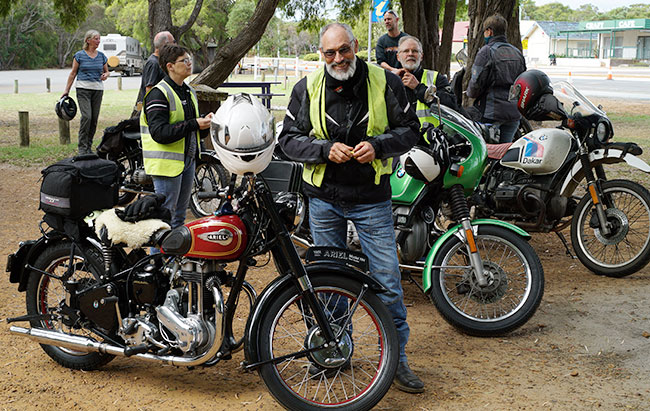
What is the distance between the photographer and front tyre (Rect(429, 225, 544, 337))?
17.2 feet

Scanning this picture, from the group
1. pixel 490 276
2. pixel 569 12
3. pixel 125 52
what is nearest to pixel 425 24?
→ pixel 490 276

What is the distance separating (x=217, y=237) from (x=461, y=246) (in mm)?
2043

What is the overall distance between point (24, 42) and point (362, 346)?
67.3m

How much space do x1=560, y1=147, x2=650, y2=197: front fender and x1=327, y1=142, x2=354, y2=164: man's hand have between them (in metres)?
3.39

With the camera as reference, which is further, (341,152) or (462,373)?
(462,373)

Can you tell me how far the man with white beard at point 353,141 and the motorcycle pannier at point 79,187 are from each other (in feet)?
3.70

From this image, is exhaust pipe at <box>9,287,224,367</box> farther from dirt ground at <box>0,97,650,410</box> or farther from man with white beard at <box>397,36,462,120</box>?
man with white beard at <box>397,36,462,120</box>

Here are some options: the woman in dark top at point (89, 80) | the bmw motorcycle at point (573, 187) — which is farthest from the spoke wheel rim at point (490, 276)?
the woman in dark top at point (89, 80)

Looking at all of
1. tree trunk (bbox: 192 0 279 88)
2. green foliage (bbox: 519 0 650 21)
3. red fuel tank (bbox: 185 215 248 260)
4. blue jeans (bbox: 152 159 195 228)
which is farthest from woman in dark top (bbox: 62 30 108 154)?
green foliage (bbox: 519 0 650 21)

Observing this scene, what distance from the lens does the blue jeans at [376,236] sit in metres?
4.42

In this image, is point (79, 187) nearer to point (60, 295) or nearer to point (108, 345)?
point (60, 295)

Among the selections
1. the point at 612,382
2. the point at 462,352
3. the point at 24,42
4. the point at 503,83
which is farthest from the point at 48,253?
the point at 24,42

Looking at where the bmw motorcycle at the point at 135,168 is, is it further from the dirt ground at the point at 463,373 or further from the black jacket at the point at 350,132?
the black jacket at the point at 350,132

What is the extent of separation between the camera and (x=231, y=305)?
13.6 feet
